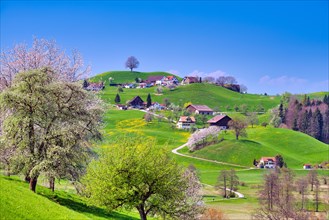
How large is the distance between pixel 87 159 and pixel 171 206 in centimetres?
853

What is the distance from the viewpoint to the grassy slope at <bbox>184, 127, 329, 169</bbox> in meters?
134

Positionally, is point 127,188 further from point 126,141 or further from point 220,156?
point 220,156

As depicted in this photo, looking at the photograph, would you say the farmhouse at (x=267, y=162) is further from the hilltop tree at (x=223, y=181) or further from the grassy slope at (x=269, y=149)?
the hilltop tree at (x=223, y=181)

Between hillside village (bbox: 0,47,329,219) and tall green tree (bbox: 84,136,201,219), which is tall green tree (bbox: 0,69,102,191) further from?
tall green tree (bbox: 84,136,201,219)

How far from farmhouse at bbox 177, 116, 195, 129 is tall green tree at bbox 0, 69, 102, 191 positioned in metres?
147

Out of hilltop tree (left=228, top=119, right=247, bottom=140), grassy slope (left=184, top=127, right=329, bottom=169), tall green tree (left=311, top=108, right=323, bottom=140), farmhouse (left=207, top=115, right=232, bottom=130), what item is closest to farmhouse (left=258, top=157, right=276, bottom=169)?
grassy slope (left=184, top=127, right=329, bottom=169)

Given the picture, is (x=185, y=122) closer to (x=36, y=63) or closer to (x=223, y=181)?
(x=223, y=181)

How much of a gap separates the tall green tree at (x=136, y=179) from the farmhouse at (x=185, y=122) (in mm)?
145380

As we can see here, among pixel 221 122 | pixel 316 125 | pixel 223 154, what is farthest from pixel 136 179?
pixel 316 125

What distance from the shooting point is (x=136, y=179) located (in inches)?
1217

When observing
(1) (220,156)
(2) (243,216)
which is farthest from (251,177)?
(2) (243,216)

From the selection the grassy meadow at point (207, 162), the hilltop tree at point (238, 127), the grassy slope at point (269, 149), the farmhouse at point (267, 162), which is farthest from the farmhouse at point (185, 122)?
the farmhouse at point (267, 162)

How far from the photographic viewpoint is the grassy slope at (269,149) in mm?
133750

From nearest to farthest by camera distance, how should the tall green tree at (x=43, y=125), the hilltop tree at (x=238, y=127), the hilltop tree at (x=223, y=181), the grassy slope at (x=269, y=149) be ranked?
the tall green tree at (x=43, y=125)
the hilltop tree at (x=223, y=181)
the grassy slope at (x=269, y=149)
the hilltop tree at (x=238, y=127)
